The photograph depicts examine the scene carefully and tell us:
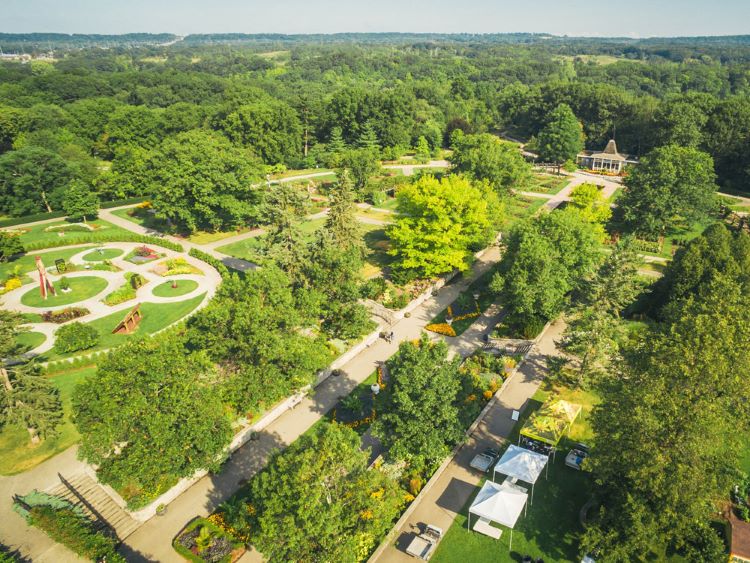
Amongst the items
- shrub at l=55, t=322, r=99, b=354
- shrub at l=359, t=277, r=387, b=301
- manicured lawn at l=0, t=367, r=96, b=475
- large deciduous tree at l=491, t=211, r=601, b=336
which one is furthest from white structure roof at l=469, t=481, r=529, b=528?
shrub at l=55, t=322, r=99, b=354

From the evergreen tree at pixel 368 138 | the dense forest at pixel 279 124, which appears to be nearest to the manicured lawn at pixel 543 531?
the dense forest at pixel 279 124

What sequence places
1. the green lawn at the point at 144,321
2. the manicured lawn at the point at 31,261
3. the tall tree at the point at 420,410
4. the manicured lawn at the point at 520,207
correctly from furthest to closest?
the manicured lawn at the point at 520,207 < the manicured lawn at the point at 31,261 < the green lawn at the point at 144,321 < the tall tree at the point at 420,410

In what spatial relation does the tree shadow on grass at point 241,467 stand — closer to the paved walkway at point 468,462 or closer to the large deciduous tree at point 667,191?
the paved walkway at point 468,462

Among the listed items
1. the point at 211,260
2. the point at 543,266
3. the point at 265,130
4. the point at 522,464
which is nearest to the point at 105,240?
the point at 211,260

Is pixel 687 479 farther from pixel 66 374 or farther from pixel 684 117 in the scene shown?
pixel 684 117

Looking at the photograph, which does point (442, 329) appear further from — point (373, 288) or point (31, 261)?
point (31, 261)

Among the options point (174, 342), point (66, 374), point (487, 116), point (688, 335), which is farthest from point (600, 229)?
point (487, 116)
